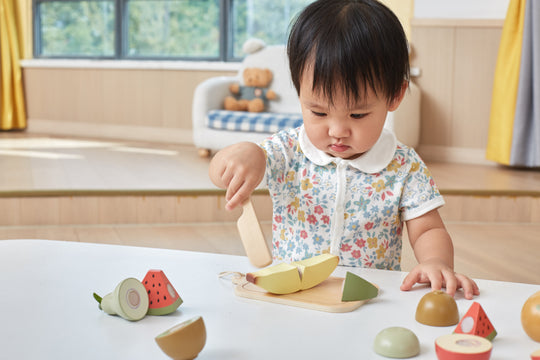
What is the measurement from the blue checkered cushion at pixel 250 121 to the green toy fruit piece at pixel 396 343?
308 cm

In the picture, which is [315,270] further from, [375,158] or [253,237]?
[375,158]

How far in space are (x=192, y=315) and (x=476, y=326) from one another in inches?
9.9

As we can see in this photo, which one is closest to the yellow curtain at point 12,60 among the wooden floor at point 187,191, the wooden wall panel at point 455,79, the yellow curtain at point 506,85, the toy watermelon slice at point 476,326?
the wooden floor at point 187,191

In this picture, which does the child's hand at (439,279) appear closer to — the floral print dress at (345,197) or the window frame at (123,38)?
the floral print dress at (345,197)

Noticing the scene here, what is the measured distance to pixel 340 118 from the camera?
2.84 feet

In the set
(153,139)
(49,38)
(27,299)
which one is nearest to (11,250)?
(27,299)

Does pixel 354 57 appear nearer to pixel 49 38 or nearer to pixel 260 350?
pixel 260 350

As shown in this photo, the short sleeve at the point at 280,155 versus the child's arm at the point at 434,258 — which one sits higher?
the short sleeve at the point at 280,155

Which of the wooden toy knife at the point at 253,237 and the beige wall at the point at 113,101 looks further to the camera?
the beige wall at the point at 113,101

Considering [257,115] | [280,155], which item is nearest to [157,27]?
[257,115]

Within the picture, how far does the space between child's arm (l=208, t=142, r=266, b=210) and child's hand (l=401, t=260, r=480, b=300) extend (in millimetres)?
209

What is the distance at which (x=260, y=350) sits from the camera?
51 cm

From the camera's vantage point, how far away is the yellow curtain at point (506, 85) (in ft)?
11.5

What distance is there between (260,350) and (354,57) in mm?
474
